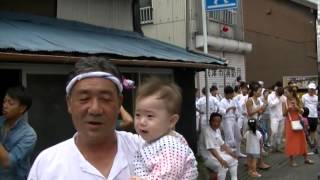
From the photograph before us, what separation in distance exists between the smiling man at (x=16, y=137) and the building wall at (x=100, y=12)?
17.5ft

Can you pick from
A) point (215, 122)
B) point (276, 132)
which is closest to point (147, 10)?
point (276, 132)

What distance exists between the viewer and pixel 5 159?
157 inches

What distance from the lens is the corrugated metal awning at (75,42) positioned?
267 inches

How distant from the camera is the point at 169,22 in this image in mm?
16953

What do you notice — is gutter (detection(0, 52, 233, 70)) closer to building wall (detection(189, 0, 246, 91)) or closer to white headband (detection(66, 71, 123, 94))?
white headband (detection(66, 71, 123, 94))

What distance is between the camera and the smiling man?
423 centimetres

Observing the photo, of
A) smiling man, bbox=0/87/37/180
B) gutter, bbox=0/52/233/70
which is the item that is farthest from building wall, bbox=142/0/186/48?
smiling man, bbox=0/87/37/180

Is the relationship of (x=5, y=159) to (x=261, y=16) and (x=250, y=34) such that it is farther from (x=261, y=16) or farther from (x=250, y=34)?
(x=261, y=16)

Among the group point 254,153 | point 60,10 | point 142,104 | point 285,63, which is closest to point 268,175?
point 254,153

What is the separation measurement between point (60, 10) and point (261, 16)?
14.9m

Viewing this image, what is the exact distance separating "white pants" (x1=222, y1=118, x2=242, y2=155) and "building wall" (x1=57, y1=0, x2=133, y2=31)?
313 cm

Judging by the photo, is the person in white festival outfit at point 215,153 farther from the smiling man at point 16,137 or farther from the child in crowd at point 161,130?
the child in crowd at point 161,130

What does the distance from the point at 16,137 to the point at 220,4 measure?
743cm

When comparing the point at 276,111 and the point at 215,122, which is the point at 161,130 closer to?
the point at 215,122
